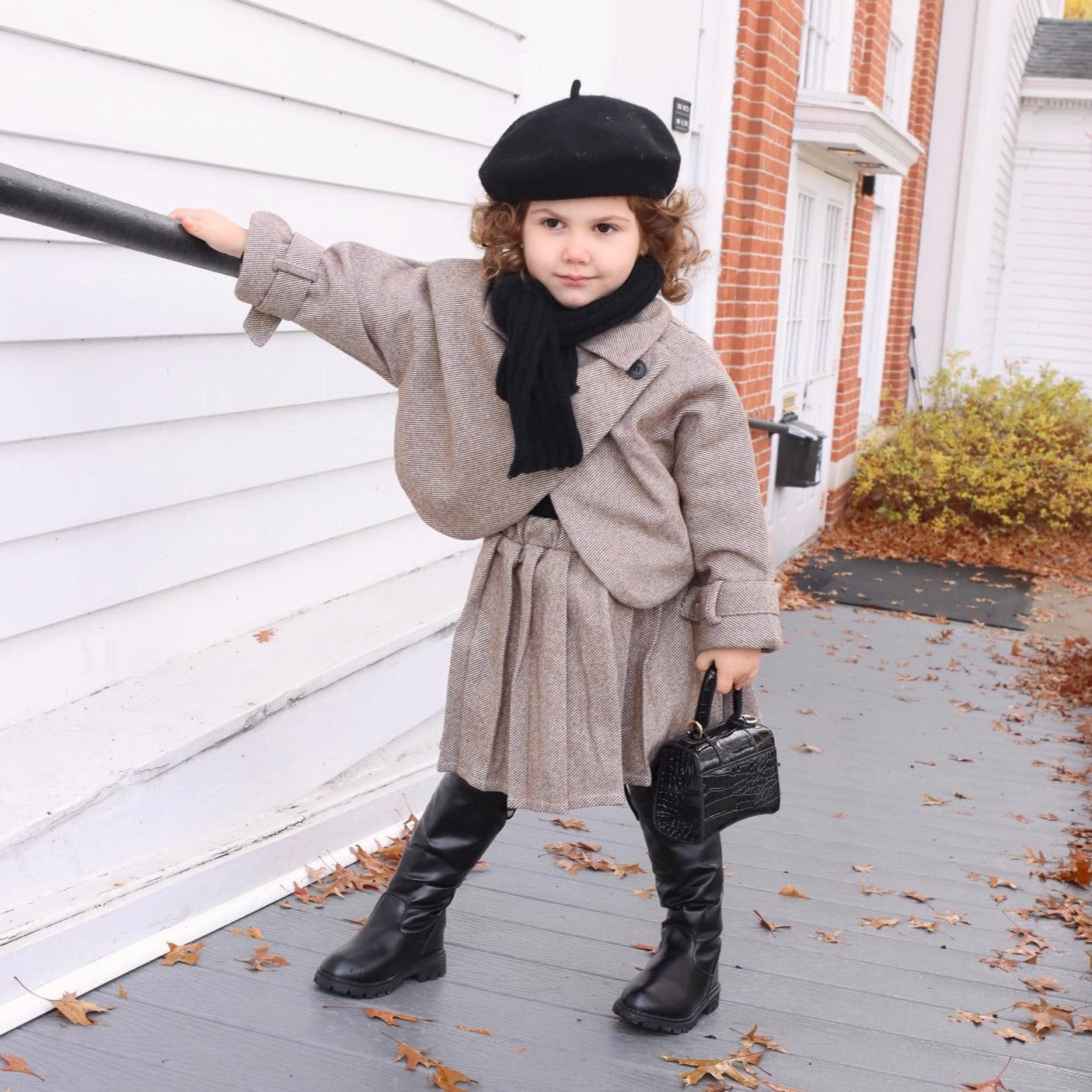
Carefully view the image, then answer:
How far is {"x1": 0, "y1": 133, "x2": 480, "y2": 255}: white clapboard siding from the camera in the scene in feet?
8.25

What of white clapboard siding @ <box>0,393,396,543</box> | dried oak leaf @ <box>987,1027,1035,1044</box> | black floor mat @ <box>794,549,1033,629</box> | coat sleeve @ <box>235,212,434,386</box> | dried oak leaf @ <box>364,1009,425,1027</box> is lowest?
black floor mat @ <box>794,549,1033,629</box>

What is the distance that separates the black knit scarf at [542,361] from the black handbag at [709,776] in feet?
1.82

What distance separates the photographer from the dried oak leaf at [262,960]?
2.65 m

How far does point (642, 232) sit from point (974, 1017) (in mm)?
1713

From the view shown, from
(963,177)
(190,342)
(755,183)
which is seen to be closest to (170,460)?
(190,342)

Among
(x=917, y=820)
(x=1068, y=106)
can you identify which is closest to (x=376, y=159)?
(x=917, y=820)

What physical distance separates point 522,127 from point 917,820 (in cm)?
268

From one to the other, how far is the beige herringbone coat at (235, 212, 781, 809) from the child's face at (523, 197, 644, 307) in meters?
0.10

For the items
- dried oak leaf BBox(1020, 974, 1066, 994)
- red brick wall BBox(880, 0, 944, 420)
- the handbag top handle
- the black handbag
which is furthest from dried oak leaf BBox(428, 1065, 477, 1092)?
red brick wall BBox(880, 0, 944, 420)

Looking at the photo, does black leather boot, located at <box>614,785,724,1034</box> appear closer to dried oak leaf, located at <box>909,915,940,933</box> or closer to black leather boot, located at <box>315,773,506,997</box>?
black leather boot, located at <box>315,773,506,997</box>

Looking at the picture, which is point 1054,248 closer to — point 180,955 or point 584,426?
point 584,426

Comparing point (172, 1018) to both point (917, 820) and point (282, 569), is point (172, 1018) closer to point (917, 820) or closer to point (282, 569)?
point (282, 569)

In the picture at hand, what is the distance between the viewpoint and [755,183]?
665cm

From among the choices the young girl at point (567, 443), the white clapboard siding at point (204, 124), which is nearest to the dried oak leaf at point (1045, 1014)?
the young girl at point (567, 443)
